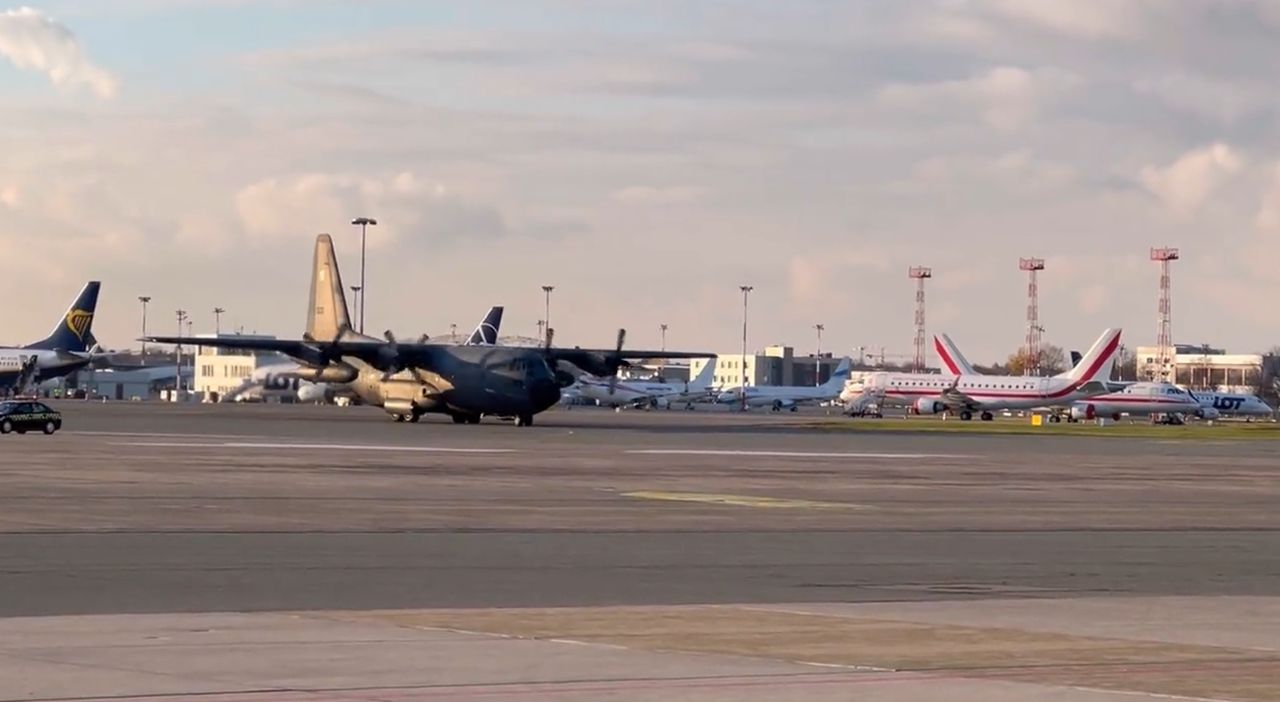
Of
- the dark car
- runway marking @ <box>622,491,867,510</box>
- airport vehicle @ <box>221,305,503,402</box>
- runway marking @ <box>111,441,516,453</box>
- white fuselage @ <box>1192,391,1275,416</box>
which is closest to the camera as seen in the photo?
runway marking @ <box>622,491,867,510</box>

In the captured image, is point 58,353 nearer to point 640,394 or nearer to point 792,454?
point 640,394

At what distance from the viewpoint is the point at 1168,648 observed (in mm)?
13586

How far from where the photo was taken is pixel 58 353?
111250mm

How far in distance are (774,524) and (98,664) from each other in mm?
15513

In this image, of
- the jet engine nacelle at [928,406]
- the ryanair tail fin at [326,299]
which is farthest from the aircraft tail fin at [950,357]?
the ryanair tail fin at [326,299]

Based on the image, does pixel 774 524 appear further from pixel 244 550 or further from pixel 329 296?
pixel 329 296

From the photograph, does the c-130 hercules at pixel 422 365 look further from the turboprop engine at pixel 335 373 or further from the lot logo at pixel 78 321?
the lot logo at pixel 78 321

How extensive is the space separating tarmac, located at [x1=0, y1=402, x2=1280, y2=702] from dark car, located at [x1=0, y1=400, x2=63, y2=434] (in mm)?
15622

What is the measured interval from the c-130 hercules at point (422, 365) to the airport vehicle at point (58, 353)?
3793 cm

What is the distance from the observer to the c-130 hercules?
69.1 meters

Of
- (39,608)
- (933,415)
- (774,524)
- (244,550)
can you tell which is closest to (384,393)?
(774,524)

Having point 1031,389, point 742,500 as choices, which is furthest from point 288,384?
point 742,500

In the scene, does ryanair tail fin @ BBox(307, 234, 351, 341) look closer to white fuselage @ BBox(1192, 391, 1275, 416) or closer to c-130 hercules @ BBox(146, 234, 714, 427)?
c-130 hercules @ BBox(146, 234, 714, 427)

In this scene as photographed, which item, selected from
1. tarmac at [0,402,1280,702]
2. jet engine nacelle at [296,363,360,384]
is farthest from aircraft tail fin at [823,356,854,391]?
tarmac at [0,402,1280,702]
